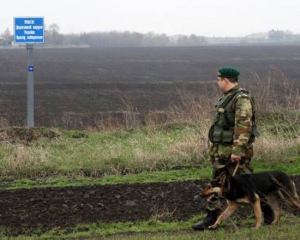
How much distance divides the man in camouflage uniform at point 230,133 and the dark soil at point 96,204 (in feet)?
3.03

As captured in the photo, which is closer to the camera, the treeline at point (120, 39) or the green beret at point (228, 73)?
the green beret at point (228, 73)

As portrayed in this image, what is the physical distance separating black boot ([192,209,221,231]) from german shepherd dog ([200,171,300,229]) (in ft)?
0.25

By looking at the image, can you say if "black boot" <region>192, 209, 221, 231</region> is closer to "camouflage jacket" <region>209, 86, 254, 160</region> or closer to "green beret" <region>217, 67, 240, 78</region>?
"camouflage jacket" <region>209, 86, 254, 160</region>

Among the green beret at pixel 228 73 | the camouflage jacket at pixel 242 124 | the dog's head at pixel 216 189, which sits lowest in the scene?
the dog's head at pixel 216 189

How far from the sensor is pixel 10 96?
89.2 ft

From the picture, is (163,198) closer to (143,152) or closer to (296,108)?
(143,152)

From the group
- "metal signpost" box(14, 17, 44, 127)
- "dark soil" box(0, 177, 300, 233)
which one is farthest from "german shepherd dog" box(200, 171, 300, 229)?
"metal signpost" box(14, 17, 44, 127)

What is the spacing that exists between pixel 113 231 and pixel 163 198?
1454mm

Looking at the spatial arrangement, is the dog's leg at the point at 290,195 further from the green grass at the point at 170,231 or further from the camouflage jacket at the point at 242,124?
the camouflage jacket at the point at 242,124

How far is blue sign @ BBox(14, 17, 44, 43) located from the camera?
13828 mm

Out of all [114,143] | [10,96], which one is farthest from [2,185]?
[10,96]

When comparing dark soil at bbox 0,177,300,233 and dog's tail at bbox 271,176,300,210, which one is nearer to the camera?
dog's tail at bbox 271,176,300,210

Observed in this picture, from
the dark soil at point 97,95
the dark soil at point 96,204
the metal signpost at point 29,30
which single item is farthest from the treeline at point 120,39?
the dark soil at point 96,204

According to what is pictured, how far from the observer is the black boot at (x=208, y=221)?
648 cm
